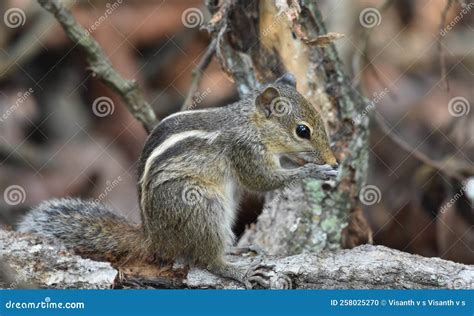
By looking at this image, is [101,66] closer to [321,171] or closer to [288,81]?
[288,81]

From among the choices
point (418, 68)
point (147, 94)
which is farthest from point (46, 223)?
point (418, 68)

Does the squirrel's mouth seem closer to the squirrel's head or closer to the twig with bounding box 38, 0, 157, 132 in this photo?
the squirrel's head

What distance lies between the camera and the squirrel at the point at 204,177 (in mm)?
3580

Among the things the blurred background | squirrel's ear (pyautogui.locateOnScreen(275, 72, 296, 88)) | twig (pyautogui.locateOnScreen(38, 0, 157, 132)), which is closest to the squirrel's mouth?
squirrel's ear (pyautogui.locateOnScreen(275, 72, 296, 88))

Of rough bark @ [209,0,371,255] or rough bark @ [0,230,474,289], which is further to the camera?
rough bark @ [209,0,371,255]

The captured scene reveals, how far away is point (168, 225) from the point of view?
11.8 feet

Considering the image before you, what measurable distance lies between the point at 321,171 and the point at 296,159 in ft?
0.70

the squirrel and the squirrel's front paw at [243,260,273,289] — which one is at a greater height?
the squirrel

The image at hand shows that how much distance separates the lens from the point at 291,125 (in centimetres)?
373

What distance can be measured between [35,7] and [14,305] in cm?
310

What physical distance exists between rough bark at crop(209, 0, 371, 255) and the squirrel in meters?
0.39

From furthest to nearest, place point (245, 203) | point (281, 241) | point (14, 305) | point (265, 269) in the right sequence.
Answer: point (245, 203), point (281, 241), point (265, 269), point (14, 305)

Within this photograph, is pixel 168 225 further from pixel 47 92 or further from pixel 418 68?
pixel 418 68

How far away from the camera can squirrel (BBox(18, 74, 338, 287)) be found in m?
3.58
